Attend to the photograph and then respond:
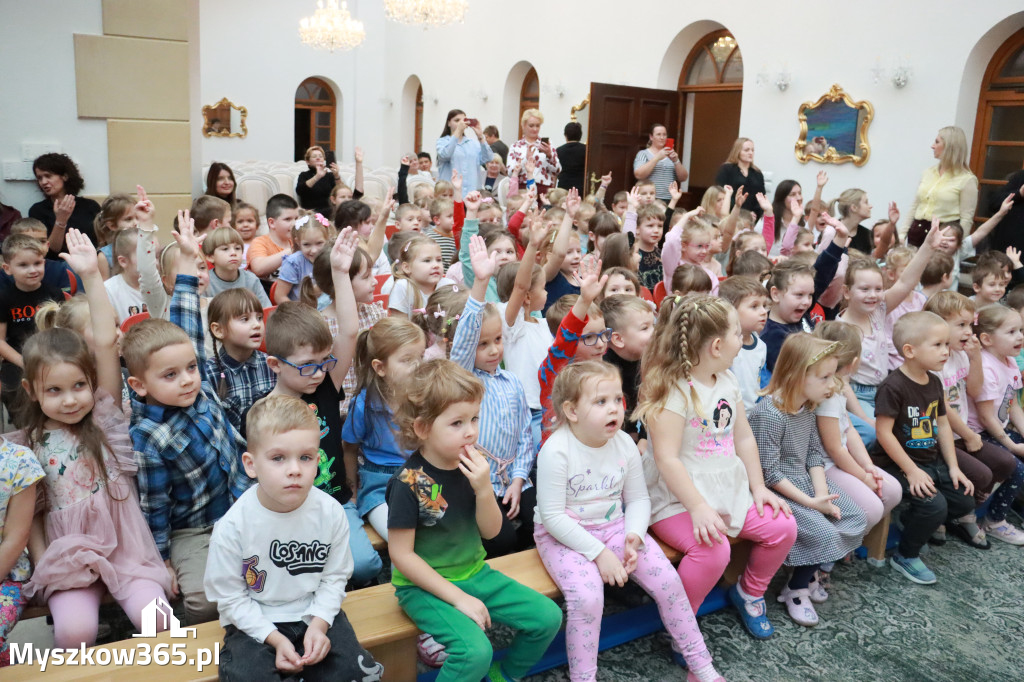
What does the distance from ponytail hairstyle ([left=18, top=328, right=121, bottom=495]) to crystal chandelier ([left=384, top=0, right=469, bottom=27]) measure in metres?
11.2

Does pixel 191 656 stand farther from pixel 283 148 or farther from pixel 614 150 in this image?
pixel 283 148

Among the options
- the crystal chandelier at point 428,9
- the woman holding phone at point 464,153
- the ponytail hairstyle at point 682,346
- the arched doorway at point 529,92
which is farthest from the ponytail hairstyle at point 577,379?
the crystal chandelier at point 428,9

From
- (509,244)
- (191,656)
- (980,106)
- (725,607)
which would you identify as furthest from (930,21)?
(191,656)

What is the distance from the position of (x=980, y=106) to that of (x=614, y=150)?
4184 millimetres

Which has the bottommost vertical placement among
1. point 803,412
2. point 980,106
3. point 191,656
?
point 191,656

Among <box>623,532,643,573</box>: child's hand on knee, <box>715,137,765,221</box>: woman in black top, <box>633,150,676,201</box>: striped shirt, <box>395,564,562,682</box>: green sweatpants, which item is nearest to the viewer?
<box>395,564,562,682</box>: green sweatpants

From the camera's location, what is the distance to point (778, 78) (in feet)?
27.8

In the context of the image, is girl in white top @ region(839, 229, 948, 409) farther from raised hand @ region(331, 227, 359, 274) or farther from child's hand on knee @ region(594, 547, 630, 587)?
raised hand @ region(331, 227, 359, 274)

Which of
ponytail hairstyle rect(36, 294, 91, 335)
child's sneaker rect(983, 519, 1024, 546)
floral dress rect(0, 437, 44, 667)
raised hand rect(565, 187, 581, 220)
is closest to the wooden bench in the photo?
floral dress rect(0, 437, 44, 667)

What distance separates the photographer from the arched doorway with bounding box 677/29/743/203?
9.50m

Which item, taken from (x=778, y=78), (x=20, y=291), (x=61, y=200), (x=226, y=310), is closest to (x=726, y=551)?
(x=226, y=310)

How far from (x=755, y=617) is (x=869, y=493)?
2.43 ft

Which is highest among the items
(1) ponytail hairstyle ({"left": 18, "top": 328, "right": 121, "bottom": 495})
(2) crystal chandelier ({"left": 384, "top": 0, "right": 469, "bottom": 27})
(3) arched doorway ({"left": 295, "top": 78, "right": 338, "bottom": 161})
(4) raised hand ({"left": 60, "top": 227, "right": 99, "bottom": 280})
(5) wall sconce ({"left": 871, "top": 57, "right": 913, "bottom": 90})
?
(2) crystal chandelier ({"left": 384, "top": 0, "right": 469, "bottom": 27})

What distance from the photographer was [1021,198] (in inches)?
233
